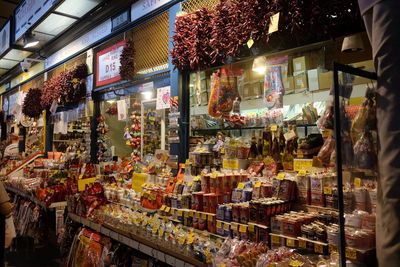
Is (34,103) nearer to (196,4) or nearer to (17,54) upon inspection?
(17,54)

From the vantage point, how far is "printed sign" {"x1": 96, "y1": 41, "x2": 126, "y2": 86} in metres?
5.76

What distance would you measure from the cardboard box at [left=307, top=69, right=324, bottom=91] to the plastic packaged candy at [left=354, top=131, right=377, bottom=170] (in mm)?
3026

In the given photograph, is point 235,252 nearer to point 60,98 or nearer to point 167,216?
point 167,216

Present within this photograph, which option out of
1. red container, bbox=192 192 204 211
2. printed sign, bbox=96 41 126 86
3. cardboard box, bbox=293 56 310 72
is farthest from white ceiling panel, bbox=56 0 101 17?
Result: red container, bbox=192 192 204 211

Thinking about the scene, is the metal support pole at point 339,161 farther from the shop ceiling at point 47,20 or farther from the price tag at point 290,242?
the shop ceiling at point 47,20

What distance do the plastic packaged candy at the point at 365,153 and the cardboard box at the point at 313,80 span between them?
303 cm

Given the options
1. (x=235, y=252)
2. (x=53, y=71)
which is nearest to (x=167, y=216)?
(x=235, y=252)

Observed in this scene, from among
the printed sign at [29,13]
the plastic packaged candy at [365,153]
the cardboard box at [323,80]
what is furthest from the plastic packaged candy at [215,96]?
the printed sign at [29,13]

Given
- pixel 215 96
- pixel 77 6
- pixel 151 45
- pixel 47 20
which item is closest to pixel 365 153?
pixel 215 96

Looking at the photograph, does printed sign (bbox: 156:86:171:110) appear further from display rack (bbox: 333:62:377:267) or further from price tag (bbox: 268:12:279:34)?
display rack (bbox: 333:62:377:267)

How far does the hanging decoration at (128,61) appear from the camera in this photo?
17.6ft

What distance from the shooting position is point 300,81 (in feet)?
14.6

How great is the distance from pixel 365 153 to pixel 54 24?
23.5 feet

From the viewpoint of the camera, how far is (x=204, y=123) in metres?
5.03
